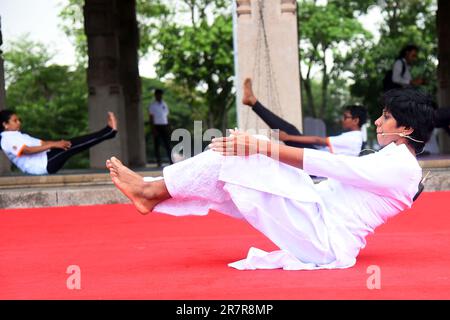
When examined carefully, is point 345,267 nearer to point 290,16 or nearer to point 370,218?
point 370,218

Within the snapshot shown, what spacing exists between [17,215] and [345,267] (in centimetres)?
582

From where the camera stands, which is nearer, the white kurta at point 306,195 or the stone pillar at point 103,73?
the white kurta at point 306,195

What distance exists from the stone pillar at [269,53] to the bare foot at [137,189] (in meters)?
7.15

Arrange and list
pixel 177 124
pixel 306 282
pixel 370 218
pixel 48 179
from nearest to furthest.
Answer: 1. pixel 306 282
2. pixel 370 218
3. pixel 48 179
4. pixel 177 124

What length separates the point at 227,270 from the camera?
5219 mm

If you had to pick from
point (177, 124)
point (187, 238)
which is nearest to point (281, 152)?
point (187, 238)

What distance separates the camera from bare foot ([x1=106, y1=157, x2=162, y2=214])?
5.47 m

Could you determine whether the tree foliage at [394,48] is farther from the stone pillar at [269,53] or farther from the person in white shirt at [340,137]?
the person in white shirt at [340,137]

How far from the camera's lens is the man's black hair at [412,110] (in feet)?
17.6

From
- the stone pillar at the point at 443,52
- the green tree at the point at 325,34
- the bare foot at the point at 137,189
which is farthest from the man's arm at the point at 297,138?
the green tree at the point at 325,34

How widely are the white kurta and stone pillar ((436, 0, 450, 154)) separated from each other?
1481 centimetres

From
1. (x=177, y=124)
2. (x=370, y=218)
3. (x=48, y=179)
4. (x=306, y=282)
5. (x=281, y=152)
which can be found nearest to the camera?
(x=306, y=282)

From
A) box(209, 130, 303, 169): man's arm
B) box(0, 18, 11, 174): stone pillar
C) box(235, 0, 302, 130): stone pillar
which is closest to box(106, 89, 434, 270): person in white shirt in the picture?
box(209, 130, 303, 169): man's arm

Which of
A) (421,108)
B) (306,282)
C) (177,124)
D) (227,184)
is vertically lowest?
(177,124)
